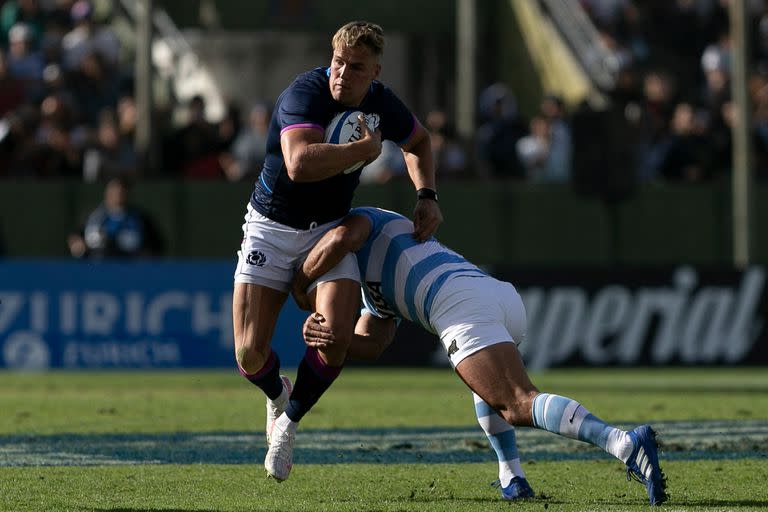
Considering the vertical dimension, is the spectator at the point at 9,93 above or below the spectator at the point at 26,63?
below

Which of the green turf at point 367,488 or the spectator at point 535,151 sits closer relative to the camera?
the green turf at point 367,488

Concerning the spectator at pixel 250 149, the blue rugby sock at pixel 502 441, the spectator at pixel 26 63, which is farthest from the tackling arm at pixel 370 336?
the spectator at pixel 26 63

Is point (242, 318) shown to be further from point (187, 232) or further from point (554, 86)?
point (554, 86)

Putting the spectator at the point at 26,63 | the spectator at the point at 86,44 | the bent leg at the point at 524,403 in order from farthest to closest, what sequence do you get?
1. the spectator at the point at 86,44
2. the spectator at the point at 26,63
3. the bent leg at the point at 524,403

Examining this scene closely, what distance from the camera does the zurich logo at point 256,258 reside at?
8.46 m

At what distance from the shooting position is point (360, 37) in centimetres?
788

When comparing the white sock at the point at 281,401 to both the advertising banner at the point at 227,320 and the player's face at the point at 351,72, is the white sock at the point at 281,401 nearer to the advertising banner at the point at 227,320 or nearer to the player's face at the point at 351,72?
the player's face at the point at 351,72

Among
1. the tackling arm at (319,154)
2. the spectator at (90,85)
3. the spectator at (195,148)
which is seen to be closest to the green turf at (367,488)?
the tackling arm at (319,154)

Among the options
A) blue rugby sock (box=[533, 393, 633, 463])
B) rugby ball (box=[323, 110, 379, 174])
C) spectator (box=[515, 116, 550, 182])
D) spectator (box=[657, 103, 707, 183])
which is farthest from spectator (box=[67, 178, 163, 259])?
blue rugby sock (box=[533, 393, 633, 463])

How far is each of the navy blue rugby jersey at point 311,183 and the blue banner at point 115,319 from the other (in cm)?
865

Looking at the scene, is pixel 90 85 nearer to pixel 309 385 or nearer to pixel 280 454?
pixel 309 385

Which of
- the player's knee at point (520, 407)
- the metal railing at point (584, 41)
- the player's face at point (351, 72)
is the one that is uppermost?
the player's face at point (351, 72)

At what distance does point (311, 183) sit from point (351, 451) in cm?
228

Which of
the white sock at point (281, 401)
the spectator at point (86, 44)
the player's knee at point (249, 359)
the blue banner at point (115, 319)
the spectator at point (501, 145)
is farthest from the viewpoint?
the spectator at point (86, 44)
